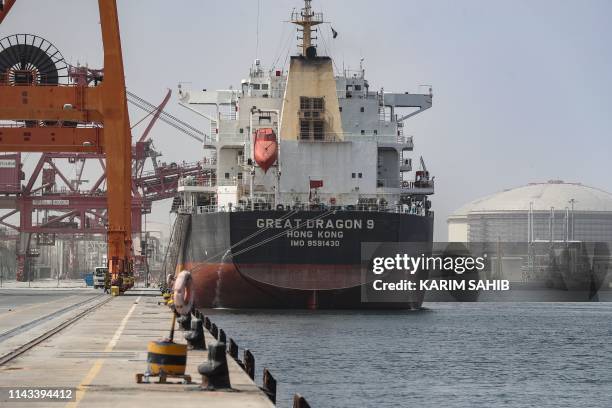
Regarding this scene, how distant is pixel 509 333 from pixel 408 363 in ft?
52.5

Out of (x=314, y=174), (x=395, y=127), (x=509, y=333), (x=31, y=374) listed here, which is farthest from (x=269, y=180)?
(x=31, y=374)

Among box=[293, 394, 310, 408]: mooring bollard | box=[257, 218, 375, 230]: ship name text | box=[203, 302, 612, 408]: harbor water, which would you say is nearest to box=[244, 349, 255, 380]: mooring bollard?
box=[203, 302, 612, 408]: harbor water

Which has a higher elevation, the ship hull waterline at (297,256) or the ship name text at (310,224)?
the ship name text at (310,224)

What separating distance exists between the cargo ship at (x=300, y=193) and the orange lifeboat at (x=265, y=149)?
6cm

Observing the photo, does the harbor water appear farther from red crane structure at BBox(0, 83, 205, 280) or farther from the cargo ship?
red crane structure at BBox(0, 83, 205, 280)

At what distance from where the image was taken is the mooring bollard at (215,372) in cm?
A: 2105

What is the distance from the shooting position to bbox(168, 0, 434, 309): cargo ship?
60594mm

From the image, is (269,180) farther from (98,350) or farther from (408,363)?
(98,350)

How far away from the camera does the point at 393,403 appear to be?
91.2 ft

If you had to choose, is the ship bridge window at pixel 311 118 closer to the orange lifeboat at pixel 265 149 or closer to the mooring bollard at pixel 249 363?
the orange lifeboat at pixel 265 149

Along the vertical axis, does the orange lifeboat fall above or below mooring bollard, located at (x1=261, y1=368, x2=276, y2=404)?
above

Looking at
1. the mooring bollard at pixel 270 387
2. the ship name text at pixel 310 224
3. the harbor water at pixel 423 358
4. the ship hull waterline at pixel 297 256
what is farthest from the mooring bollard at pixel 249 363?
the ship name text at pixel 310 224

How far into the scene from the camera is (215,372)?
21.2m

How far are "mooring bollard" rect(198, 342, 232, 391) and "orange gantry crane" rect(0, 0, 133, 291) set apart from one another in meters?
44.4
